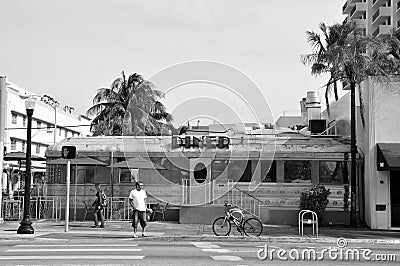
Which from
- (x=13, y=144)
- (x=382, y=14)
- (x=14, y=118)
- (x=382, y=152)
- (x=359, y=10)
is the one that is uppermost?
(x=359, y=10)

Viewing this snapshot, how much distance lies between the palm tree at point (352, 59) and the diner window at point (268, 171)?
146 inches

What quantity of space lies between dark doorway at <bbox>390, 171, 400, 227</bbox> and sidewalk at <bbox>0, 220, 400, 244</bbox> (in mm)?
1407

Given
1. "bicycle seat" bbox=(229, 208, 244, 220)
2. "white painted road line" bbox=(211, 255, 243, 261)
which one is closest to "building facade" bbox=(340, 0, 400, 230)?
"bicycle seat" bbox=(229, 208, 244, 220)

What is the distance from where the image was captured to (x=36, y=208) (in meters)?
27.1

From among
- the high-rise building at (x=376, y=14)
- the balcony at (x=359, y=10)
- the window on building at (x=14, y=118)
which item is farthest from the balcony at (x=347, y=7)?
the window on building at (x=14, y=118)

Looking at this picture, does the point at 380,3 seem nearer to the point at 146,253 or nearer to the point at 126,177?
the point at 126,177

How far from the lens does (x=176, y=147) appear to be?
28391 mm

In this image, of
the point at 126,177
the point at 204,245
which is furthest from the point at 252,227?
the point at 126,177

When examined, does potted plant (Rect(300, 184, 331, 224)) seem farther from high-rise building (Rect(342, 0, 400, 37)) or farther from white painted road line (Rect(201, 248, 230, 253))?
high-rise building (Rect(342, 0, 400, 37))

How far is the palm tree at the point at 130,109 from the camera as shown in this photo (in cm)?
4216

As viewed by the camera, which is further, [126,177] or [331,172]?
[126,177]

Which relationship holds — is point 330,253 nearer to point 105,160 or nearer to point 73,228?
point 73,228

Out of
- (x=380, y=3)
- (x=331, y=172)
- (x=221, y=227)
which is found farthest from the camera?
(x=380, y=3)

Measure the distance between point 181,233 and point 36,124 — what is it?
42362 mm
